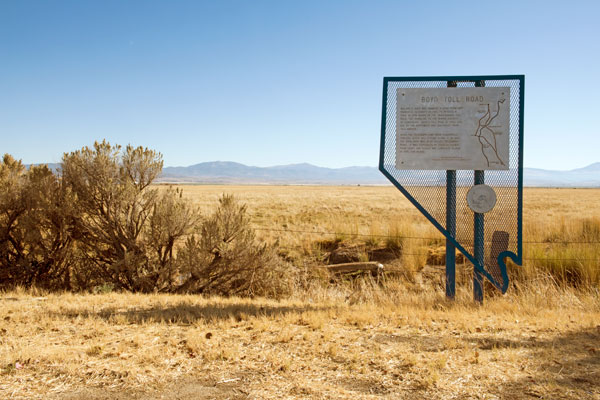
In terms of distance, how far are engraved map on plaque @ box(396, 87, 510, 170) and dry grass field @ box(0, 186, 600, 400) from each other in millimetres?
2167

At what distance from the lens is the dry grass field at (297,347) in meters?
3.68

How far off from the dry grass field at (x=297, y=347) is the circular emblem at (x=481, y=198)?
1446 millimetres

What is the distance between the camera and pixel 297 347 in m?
4.69

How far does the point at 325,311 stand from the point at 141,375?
2.96 metres

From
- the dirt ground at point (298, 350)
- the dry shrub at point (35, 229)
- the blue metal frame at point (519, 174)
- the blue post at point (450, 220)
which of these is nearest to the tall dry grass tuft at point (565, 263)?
the blue metal frame at point (519, 174)

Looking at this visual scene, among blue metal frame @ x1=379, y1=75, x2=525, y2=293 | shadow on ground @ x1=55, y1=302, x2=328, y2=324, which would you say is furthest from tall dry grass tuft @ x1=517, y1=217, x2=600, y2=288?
shadow on ground @ x1=55, y1=302, x2=328, y2=324

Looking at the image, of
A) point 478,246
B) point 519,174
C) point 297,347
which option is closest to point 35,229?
point 297,347

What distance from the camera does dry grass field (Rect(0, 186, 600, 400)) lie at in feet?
12.1

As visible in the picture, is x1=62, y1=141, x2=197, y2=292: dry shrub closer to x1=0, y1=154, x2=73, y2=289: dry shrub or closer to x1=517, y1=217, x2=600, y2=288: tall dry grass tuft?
x1=0, y1=154, x2=73, y2=289: dry shrub

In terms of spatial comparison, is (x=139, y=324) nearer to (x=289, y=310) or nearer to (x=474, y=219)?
(x=289, y=310)

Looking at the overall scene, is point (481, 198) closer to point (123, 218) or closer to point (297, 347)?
point (297, 347)

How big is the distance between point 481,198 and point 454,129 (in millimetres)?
1144

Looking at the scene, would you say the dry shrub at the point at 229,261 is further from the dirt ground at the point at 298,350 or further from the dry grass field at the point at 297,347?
the dirt ground at the point at 298,350

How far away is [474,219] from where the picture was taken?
6988mm
